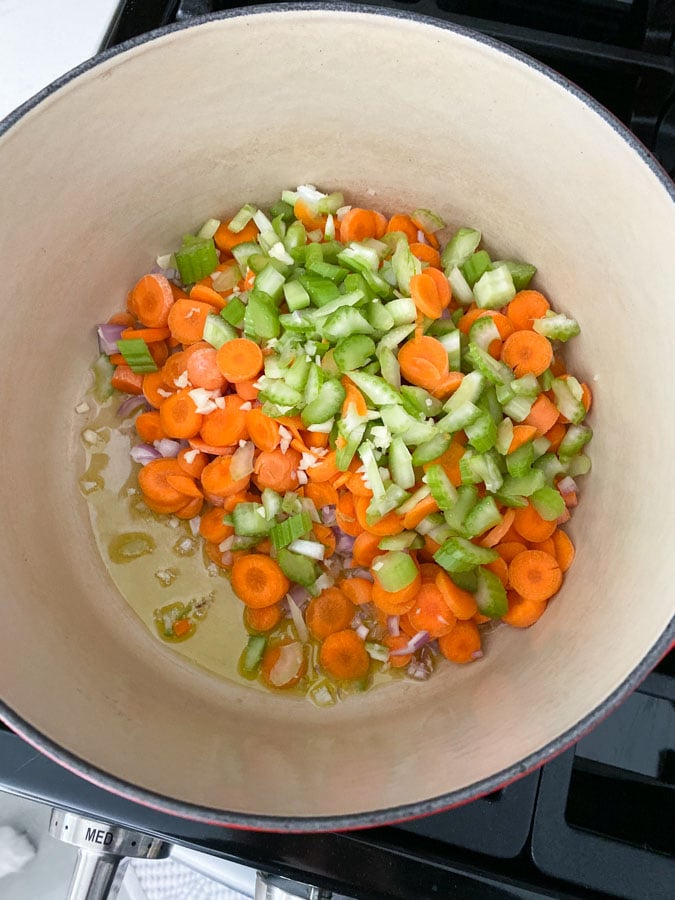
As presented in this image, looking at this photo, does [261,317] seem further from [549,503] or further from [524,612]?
[524,612]

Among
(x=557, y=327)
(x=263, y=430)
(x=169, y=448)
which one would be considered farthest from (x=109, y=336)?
(x=557, y=327)

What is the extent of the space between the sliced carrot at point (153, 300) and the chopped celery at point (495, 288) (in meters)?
0.72

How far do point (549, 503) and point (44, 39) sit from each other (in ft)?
5.09

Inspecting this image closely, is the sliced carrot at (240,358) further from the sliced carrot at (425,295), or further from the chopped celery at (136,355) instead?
the sliced carrot at (425,295)

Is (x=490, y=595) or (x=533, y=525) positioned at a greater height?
(x=533, y=525)

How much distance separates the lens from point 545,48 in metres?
1.77

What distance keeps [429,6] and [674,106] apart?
61cm

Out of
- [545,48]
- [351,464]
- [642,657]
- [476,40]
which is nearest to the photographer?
[642,657]

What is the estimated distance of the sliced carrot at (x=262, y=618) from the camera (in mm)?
1702

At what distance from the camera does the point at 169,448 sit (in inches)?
70.6

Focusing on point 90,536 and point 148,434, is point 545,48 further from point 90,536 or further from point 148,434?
point 90,536

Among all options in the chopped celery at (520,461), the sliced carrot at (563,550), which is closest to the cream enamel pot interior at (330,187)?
the sliced carrot at (563,550)

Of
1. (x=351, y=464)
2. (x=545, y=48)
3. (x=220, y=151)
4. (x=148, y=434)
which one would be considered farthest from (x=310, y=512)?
(x=545, y=48)

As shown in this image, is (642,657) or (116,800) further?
(116,800)
